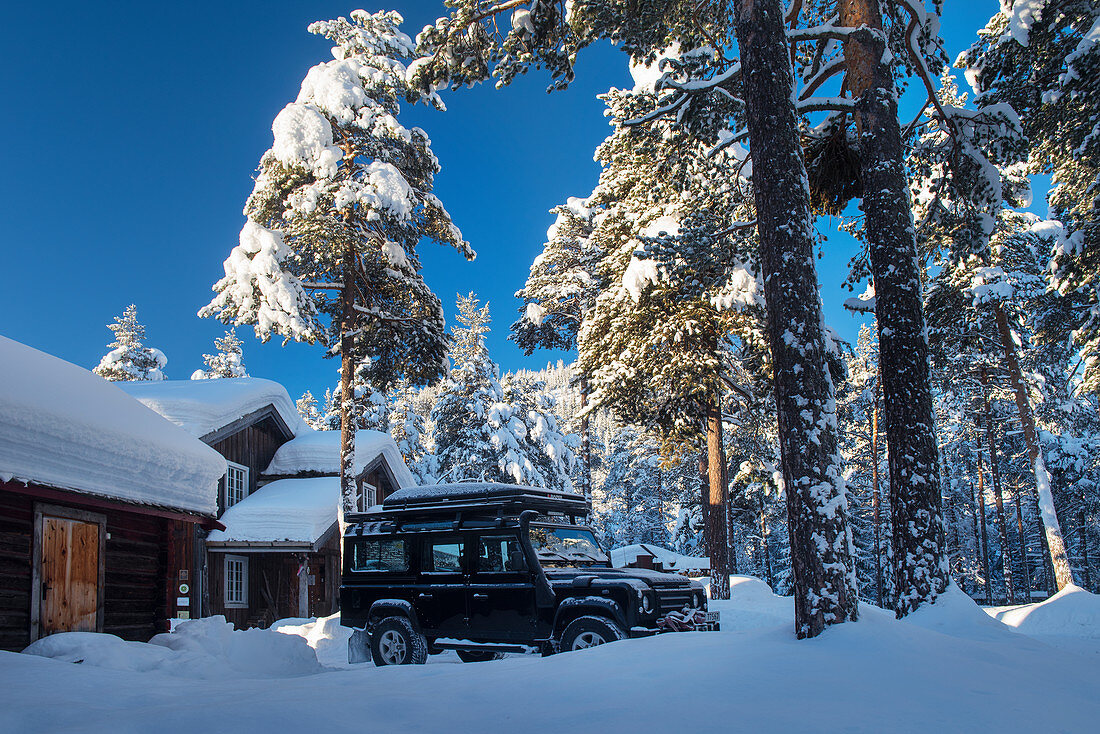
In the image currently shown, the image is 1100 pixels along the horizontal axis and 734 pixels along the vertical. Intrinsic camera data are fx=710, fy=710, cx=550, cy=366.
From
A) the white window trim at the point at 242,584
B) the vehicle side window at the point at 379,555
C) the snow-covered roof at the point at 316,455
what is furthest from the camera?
the snow-covered roof at the point at 316,455

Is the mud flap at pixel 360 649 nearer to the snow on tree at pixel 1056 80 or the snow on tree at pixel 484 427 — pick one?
the snow on tree at pixel 1056 80

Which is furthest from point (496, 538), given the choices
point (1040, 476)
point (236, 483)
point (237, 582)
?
point (1040, 476)

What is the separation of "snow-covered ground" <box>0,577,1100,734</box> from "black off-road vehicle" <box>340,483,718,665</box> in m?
2.13

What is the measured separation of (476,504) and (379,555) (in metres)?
2.18

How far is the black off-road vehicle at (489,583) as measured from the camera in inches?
359

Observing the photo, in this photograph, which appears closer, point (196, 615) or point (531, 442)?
point (196, 615)

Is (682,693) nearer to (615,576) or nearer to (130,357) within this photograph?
(615,576)

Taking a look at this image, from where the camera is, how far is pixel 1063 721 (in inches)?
161

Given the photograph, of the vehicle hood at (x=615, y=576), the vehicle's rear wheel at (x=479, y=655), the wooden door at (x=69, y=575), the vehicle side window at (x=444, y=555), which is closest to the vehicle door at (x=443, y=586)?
the vehicle side window at (x=444, y=555)

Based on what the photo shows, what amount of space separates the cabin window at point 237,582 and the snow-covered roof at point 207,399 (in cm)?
494

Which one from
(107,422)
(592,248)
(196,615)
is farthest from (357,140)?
(196,615)

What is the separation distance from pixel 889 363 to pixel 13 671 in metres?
10.4

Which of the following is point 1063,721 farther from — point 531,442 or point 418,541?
point 531,442

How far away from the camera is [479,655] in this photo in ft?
35.6
